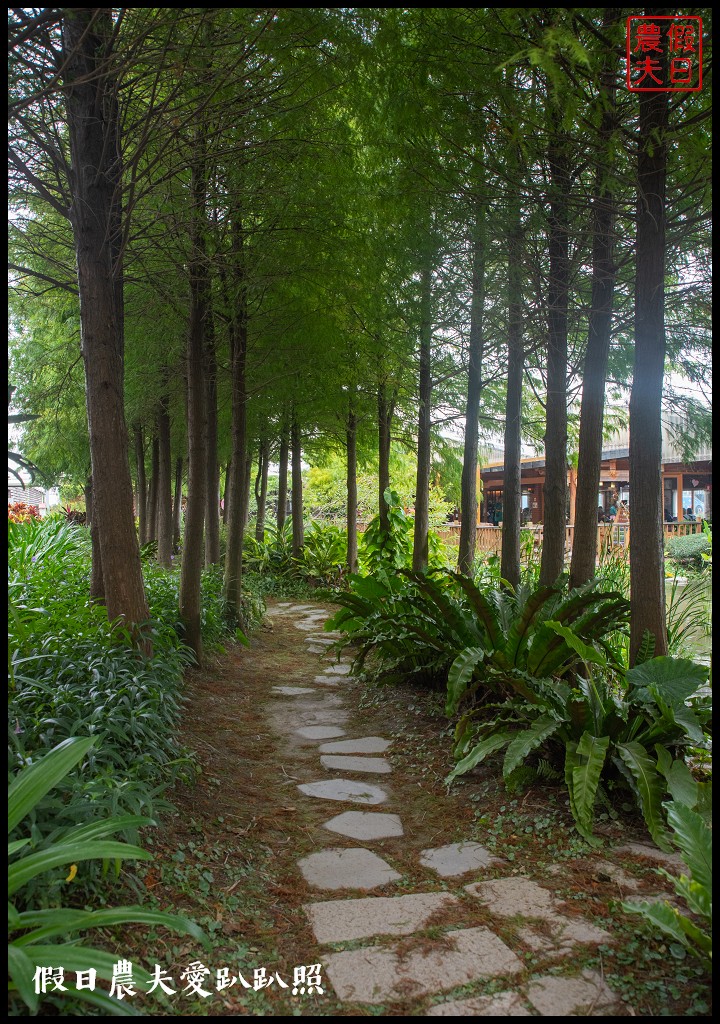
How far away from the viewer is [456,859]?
8.87ft

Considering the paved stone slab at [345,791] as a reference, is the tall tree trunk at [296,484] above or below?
above

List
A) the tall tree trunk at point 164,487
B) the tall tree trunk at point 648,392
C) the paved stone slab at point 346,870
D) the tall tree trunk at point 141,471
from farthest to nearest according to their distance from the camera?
the tall tree trunk at point 141,471 → the tall tree trunk at point 164,487 → the tall tree trunk at point 648,392 → the paved stone slab at point 346,870

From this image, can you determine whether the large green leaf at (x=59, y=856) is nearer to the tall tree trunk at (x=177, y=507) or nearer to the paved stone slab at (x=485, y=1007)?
the paved stone slab at (x=485, y=1007)

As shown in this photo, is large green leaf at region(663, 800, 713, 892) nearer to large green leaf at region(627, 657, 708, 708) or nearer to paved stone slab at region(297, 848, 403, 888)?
large green leaf at region(627, 657, 708, 708)

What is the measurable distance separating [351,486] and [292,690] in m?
5.21

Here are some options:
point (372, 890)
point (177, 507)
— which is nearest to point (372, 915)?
point (372, 890)

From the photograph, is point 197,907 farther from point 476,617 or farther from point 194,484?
point 194,484

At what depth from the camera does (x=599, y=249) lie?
160 inches

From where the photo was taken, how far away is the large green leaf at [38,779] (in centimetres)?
188

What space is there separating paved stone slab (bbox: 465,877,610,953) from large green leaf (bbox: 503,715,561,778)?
52cm

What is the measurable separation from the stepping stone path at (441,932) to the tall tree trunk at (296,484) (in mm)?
7915

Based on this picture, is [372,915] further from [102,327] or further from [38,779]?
[102,327]

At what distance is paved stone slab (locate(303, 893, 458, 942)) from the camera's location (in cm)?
216

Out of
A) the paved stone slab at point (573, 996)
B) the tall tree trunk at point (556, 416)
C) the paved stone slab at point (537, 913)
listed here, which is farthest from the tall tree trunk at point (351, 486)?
the paved stone slab at point (573, 996)
